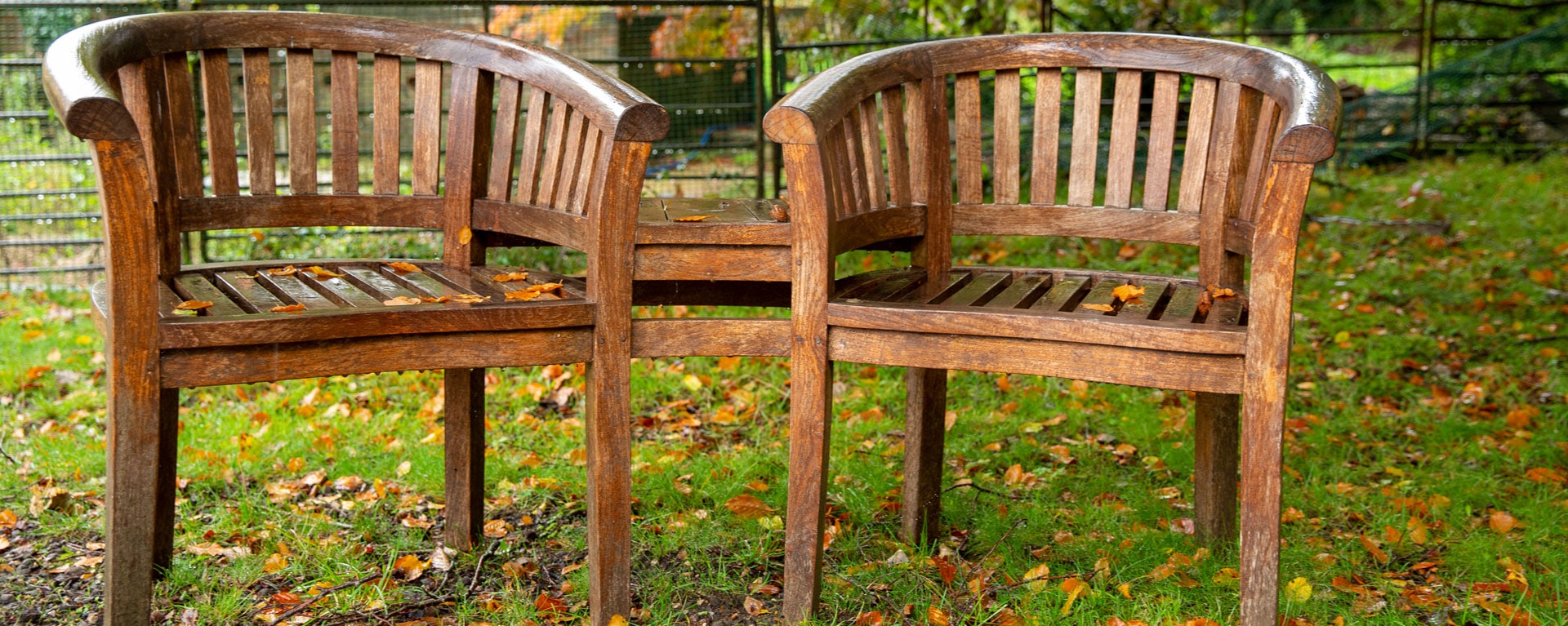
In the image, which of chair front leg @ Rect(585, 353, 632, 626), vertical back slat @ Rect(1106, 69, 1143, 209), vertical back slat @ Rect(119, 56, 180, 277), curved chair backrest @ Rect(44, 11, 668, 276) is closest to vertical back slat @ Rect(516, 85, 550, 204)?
curved chair backrest @ Rect(44, 11, 668, 276)

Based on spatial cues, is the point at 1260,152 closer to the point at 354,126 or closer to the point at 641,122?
the point at 641,122

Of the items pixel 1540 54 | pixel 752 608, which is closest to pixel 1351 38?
pixel 1540 54

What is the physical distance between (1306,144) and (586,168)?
110 centimetres

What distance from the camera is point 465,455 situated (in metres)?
A: 2.61

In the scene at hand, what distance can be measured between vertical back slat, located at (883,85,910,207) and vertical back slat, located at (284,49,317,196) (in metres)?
1.07

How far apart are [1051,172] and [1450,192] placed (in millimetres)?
4970

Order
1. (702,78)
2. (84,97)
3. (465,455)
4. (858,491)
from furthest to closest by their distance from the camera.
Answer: (702,78) < (858,491) < (465,455) < (84,97)

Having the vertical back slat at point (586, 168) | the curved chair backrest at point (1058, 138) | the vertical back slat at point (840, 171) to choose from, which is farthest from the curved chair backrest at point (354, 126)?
the curved chair backrest at point (1058, 138)

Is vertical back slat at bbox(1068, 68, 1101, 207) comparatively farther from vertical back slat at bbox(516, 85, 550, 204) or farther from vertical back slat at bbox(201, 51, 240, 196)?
vertical back slat at bbox(201, 51, 240, 196)

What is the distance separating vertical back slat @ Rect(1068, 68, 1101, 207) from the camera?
2445 mm

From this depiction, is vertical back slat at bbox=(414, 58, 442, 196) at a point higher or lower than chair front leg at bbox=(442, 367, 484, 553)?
higher

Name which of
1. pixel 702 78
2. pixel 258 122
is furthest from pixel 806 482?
pixel 702 78

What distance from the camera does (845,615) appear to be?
7.61 feet

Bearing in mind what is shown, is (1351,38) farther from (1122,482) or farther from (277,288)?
(277,288)
